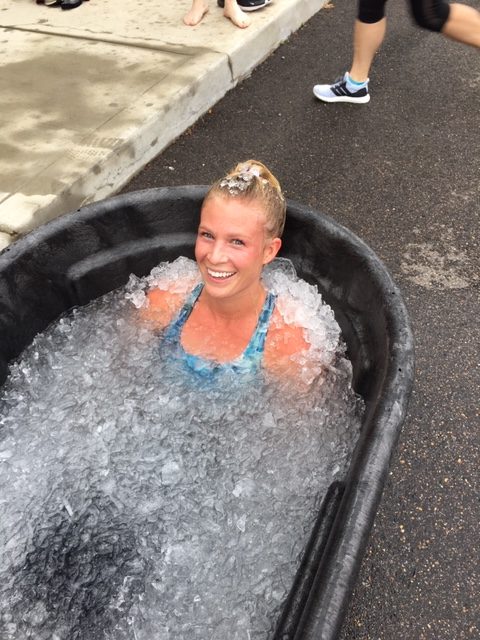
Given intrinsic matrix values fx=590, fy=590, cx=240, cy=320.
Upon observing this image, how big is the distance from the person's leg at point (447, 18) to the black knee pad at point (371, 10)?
0.49 metres

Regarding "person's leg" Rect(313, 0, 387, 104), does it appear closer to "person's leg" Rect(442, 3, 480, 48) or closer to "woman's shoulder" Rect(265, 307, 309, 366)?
"person's leg" Rect(442, 3, 480, 48)

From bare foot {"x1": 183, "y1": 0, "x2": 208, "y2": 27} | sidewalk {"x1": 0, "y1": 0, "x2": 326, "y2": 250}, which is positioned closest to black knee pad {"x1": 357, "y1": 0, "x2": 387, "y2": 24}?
sidewalk {"x1": 0, "y1": 0, "x2": 326, "y2": 250}

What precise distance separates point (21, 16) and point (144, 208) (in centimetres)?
293

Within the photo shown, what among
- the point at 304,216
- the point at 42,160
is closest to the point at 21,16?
the point at 42,160

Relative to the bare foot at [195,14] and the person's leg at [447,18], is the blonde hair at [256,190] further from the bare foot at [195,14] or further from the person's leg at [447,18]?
the bare foot at [195,14]

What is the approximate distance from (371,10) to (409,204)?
3.62 feet

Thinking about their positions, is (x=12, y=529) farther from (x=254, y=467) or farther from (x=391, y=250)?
(x=391, y=250)

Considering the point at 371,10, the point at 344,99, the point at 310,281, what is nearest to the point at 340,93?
the point at 344,99

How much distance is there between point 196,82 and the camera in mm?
3449

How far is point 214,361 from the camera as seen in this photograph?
87.5 inches

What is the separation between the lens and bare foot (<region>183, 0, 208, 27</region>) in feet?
13.3

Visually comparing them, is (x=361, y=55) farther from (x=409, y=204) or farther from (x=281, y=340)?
(x=281, y=340)

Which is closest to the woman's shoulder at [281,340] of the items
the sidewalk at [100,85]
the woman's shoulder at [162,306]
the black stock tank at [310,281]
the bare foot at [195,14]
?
the black stock tank at [310,281]

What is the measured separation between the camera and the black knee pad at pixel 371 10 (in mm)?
3139
